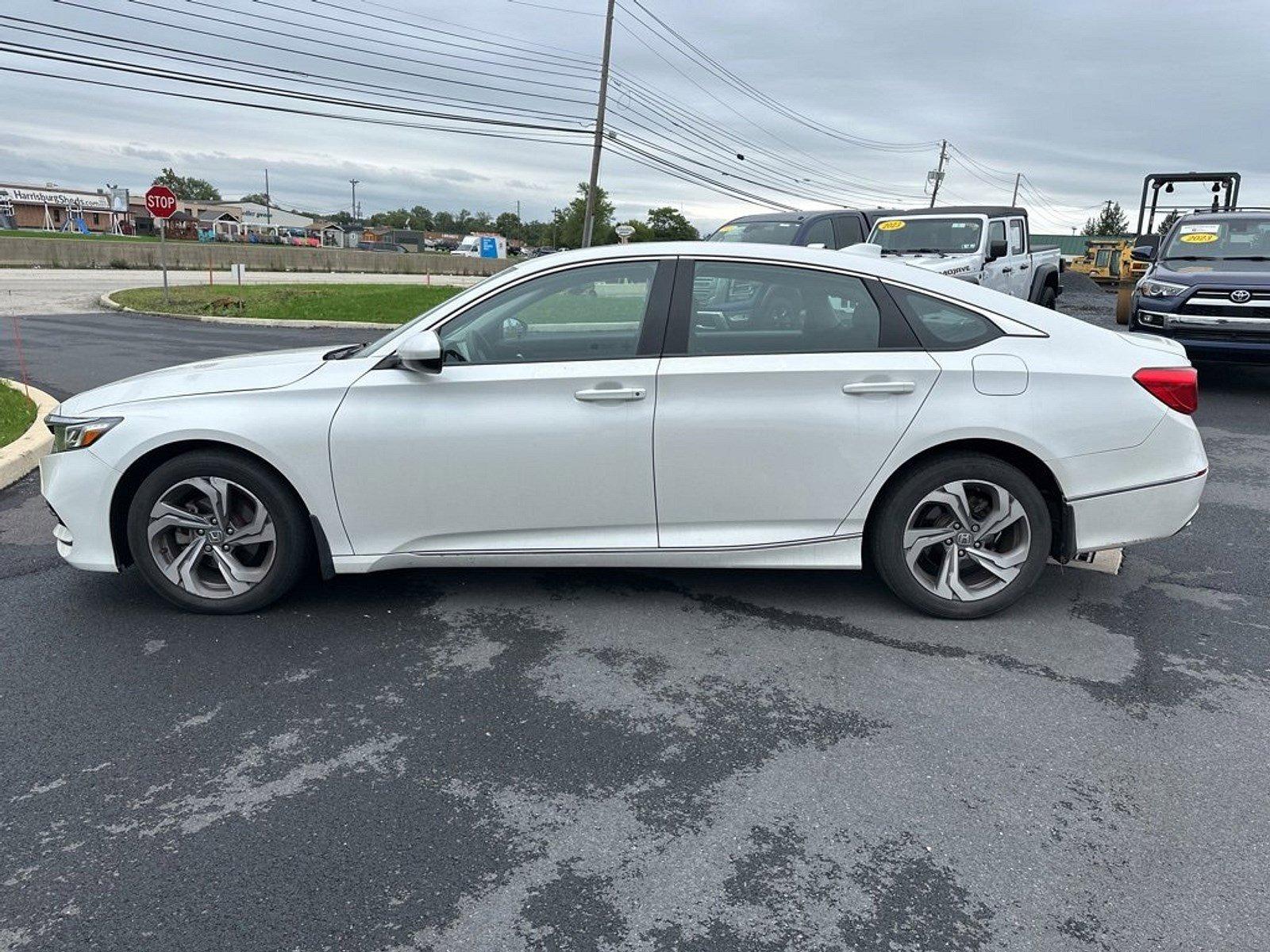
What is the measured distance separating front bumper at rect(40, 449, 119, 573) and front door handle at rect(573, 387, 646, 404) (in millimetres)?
2053

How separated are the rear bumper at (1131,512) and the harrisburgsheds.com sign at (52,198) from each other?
11550cm

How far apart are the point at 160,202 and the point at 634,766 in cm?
2252

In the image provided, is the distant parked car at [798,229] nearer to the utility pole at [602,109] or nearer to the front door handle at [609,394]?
the front door handle at [609,394]

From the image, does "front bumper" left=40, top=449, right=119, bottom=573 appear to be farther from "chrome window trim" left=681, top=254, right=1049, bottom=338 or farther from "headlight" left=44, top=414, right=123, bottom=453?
"chrome window trim" left=681, top=254, right=1049, bottom=338

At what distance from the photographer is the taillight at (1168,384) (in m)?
3.96

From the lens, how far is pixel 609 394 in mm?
3881

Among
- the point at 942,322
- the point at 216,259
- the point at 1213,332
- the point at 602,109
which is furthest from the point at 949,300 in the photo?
the point at 216,259

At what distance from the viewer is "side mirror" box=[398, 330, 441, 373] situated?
3779 mm

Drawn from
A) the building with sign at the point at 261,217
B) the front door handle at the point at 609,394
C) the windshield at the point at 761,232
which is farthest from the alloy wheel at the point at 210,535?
the building with sign at the point at 261,217

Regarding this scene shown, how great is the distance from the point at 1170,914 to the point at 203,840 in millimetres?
2623

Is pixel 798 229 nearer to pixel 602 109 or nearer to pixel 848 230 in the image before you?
pixel 848 230

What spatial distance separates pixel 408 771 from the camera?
2982 mm

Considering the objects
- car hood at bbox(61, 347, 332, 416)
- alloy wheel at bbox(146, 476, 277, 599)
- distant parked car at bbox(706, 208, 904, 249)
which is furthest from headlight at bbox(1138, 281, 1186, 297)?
alloy wheel at bbox(146, 476, 277, 599)

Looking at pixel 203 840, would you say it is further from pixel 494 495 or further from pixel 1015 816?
pixel 1015 816
